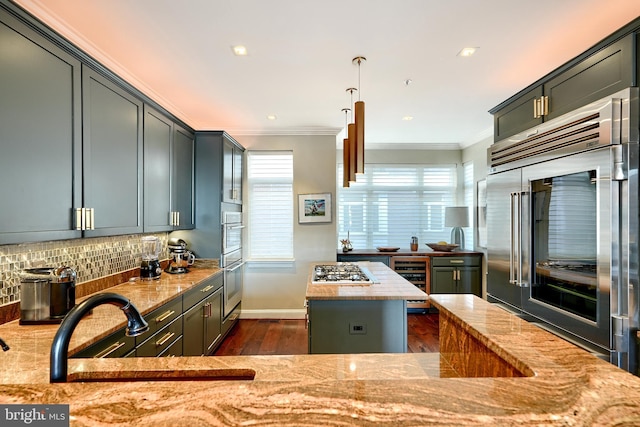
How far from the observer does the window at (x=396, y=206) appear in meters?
5.48

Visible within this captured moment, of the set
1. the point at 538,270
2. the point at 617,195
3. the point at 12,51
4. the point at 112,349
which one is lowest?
the point at 112,349

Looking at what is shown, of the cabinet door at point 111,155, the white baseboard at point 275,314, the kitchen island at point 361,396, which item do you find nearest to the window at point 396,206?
the white baseboard at point 275,314

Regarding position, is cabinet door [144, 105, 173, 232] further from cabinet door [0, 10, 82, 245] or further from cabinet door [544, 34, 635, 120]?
cabinet door [544, 34, 635, 120]

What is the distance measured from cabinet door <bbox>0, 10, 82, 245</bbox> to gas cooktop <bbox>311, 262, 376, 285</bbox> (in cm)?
176

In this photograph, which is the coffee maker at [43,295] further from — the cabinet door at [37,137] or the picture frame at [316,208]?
the picture frame at [316,208]

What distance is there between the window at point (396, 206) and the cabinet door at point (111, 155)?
3.45 m

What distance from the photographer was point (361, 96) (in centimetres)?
324

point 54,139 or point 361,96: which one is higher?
point 361,96

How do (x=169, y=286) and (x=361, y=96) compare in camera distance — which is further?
(x=361, y=96)

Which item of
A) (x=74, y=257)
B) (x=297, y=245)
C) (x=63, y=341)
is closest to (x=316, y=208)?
(x=297, y=245)

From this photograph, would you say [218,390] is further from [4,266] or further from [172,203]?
[172,203]

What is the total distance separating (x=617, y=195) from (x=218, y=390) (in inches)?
82.3

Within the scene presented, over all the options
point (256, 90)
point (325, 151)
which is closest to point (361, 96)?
point (256, 90)

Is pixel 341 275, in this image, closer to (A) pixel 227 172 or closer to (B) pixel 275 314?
(A) pixel 227 172
